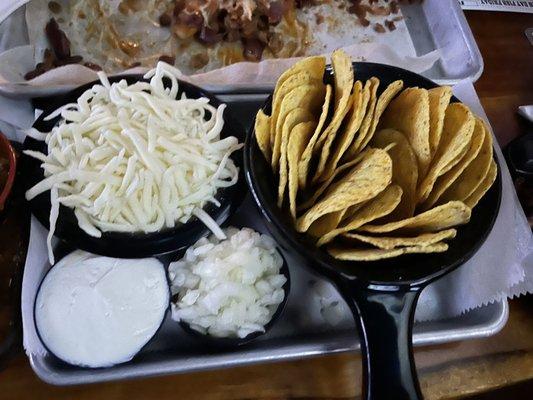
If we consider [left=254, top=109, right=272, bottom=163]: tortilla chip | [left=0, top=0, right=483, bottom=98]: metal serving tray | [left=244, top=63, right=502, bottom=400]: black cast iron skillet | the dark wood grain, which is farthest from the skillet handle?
the dark wood grain

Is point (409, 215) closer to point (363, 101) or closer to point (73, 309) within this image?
point (363, 101)

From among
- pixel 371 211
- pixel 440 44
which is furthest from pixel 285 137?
pixel 440 44

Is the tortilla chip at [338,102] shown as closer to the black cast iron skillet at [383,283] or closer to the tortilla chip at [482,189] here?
the black cast iron skillet at [383,283]

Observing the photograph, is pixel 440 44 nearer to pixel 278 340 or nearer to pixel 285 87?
pixel 285 87

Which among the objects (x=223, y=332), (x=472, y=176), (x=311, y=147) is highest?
(x=311, y=147)

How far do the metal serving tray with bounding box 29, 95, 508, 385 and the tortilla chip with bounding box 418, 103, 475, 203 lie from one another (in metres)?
0.25

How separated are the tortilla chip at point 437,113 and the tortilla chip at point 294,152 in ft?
0.57

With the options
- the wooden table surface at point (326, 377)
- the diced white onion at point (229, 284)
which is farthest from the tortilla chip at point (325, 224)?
the wooden table surface at point (326, 377)

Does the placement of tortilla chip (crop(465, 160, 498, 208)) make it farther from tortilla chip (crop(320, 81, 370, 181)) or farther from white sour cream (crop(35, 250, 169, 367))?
white sour cream (crop(35, 250, 169, 367))

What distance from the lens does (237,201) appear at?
2.82ft

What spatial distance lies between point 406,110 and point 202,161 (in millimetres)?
303

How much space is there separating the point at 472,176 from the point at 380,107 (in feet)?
0.52

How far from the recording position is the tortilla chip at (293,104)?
751 millimetres

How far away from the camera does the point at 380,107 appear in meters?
0.79
